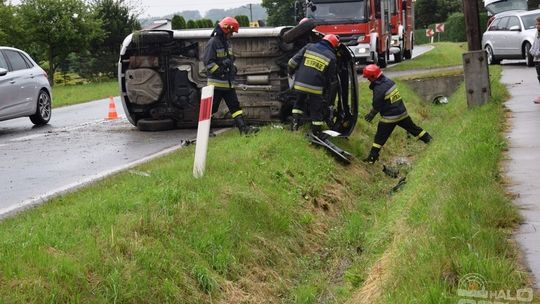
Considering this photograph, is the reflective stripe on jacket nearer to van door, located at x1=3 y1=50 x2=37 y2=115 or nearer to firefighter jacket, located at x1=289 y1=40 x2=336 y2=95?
firefighter jacket, located at x1=289 y1=40 x2=336 y2=95

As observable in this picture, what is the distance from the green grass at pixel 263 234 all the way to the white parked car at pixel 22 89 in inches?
214

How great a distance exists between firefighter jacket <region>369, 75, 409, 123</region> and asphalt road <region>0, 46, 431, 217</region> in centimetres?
304

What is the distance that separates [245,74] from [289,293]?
6507 mm

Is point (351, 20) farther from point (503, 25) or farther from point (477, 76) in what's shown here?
point (477, 76)

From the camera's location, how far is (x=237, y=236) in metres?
7.12

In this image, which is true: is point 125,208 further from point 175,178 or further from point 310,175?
point 310,175

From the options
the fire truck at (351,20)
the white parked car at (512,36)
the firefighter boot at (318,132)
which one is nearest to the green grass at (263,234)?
the firefighter boot at (318,132)

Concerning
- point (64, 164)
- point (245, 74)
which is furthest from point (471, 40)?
point (64, 164)

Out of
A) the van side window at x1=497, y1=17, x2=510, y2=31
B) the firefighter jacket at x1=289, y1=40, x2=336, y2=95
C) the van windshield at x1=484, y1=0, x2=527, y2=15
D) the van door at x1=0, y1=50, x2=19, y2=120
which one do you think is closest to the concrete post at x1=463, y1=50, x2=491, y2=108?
the firefighter jacket at x1=289, y1=40, x2=336, y2=95

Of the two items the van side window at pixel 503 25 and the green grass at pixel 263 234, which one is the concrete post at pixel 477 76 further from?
the van side window at pixel 503 25

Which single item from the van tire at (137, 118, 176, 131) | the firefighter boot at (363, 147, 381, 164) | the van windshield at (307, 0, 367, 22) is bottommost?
the firefighter boot at (363, 147, 381, 164)

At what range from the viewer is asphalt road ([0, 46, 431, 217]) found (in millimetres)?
8773

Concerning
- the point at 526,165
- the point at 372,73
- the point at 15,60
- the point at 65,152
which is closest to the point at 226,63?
the point at 372,73

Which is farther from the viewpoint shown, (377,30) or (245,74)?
(377,30)
